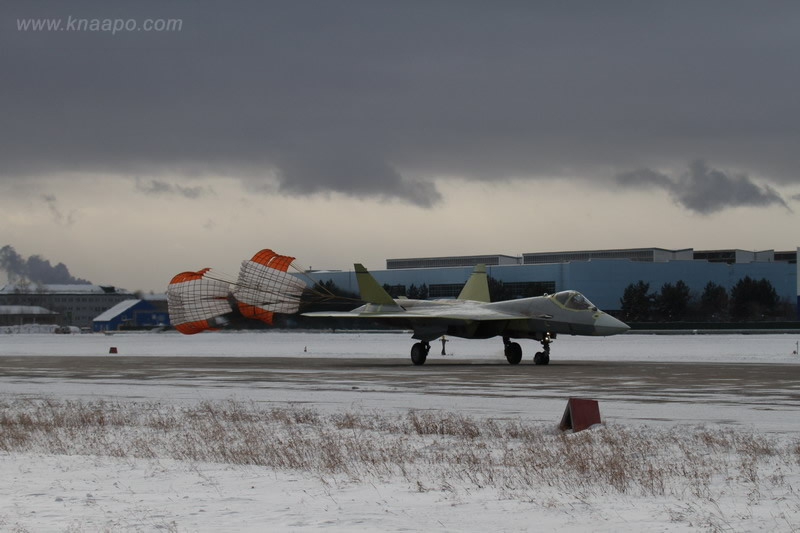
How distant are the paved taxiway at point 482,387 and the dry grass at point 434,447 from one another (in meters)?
2.32

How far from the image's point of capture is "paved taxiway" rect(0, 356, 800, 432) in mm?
18719

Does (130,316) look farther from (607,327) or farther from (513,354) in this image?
(607,327)

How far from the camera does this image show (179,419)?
17.7m

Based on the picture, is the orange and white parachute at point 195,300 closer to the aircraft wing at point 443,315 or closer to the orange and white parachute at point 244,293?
the orange and white parachute at point 244,293

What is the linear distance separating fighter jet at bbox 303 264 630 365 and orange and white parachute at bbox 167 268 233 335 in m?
6.16

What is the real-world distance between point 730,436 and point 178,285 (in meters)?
32.5

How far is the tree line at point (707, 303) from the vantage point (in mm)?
132000

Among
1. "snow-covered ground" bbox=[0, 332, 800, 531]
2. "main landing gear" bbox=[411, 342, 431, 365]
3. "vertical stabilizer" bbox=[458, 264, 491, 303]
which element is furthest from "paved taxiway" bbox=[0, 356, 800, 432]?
"vertical stabilizer" bbox=[458, 264, 491, 303]

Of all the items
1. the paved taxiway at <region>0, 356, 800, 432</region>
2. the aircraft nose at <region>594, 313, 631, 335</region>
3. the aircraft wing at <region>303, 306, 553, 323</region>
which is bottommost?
the paved taxiway at <region>0, 356, 800, 432</region>

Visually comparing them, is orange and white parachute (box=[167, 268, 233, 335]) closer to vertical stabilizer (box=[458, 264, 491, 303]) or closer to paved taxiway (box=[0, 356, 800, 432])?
paved taxiway (box=[0, 356, 800, 432])

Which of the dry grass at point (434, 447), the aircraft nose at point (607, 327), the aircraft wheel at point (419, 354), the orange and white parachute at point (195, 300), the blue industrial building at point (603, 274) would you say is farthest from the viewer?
the blue industrial building at point (603, 274)

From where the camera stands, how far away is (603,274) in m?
136

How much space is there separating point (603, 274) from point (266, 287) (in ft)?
332

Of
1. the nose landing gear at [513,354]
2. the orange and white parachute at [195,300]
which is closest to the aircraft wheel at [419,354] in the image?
the nose landing gear at [513,354]
